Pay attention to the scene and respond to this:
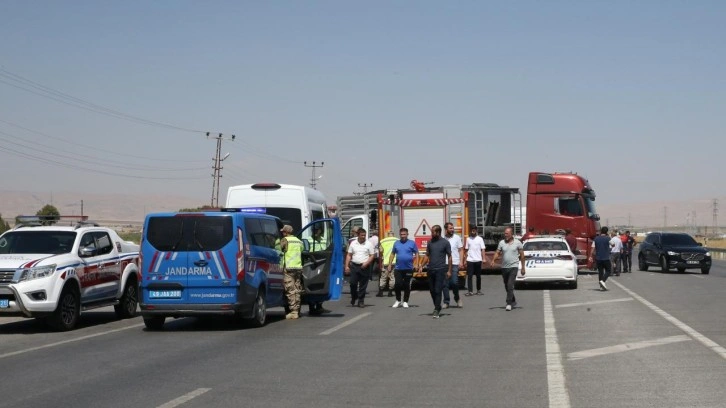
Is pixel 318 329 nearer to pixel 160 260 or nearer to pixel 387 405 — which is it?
pixel 160 260

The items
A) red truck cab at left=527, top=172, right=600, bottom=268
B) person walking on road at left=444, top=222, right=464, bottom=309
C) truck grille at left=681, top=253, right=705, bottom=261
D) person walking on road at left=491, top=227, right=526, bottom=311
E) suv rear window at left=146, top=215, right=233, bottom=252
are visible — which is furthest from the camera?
truck grille at left=681, top=253, right=705, bottom=261

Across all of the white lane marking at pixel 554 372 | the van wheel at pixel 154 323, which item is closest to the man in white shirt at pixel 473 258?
the white lane marking at pixel 554 372

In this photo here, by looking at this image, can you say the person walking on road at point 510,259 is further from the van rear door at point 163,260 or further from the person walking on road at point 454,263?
the van rear door at point 163,260

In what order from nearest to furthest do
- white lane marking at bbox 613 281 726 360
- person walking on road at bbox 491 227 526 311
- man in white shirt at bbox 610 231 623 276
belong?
white lane marking at bbox 613 281 726 360
person walking on road at bbox 491 227 526 311
man in white shirt at bbox 610 231 623 276

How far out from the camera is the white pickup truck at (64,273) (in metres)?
16.9

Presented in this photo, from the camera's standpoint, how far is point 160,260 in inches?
662

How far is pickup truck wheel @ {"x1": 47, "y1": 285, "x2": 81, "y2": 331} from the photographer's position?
17281mm

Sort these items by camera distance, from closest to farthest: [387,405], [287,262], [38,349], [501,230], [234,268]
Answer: [387,405] < [38,349] < [234,268] < [287,262] < [501,230]

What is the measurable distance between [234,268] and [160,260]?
4.30 ft

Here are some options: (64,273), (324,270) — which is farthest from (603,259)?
(64,273)

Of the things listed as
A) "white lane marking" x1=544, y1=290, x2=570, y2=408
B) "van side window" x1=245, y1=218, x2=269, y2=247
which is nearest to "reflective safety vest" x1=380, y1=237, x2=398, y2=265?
"van side window" x1=245, y1=218, x2=269, y2=247

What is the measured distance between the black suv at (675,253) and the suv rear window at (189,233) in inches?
1034

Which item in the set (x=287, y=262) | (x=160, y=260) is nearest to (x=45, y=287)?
(x=160, y=260)

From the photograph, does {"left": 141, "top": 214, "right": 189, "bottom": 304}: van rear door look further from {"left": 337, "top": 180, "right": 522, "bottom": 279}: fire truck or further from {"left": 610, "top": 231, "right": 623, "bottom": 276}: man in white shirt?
{"left": 610, "top": 231, "right": 623, "bottom": 276}: man in white shirt
